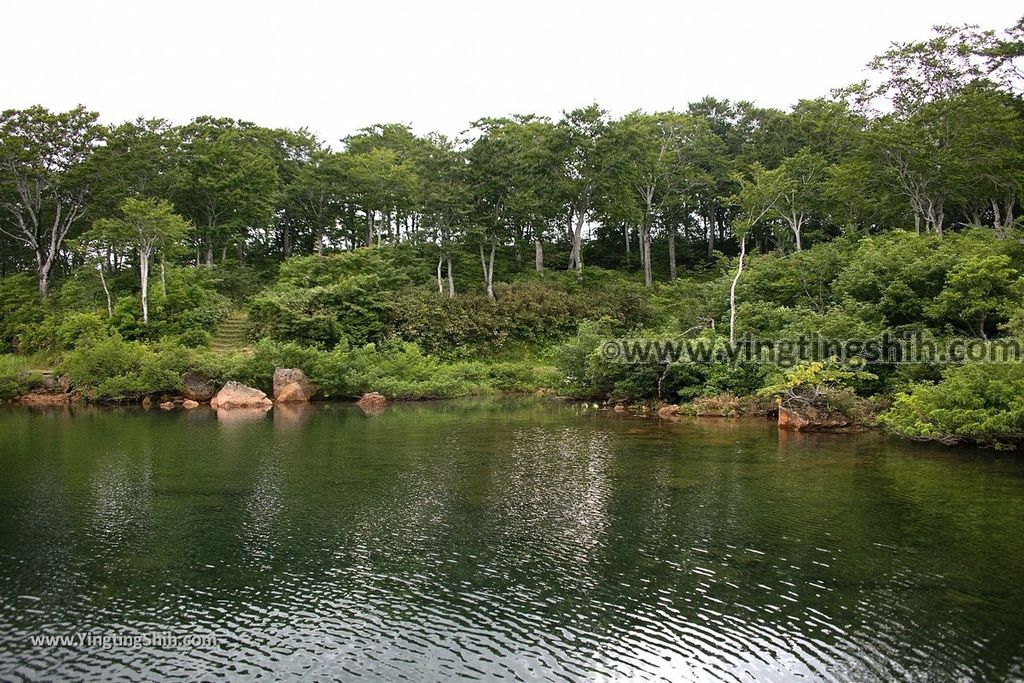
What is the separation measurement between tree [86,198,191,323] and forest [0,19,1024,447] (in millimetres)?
191

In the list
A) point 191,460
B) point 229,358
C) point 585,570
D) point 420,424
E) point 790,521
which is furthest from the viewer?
point 229,358

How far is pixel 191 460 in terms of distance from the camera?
1927 centimetres

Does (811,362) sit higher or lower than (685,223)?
lower

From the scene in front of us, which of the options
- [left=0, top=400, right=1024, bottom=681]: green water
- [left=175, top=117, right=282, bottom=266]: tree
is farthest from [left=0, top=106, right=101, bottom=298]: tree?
[left=0, top=400, right=1024, bottom=681]: green water

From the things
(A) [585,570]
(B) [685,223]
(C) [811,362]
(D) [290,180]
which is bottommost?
(A) [585,570]

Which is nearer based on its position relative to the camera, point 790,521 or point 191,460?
point 790,521

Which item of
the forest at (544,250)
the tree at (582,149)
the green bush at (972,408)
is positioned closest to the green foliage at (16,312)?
the forest at (544,250)

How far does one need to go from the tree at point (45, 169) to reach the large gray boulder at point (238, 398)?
65.1 feet

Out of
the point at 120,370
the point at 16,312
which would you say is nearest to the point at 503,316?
the point at 120,370

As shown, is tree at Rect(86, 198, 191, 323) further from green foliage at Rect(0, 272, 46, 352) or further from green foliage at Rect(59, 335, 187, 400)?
green foliage at Rect(0, 272, 46, 352)

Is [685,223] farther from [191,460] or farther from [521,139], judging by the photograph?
[191,460]

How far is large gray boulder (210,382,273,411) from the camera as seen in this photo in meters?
32.1

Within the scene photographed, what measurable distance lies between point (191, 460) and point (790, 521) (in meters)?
15.5

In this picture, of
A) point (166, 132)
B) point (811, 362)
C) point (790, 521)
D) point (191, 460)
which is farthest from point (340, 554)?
point (166, 132)
